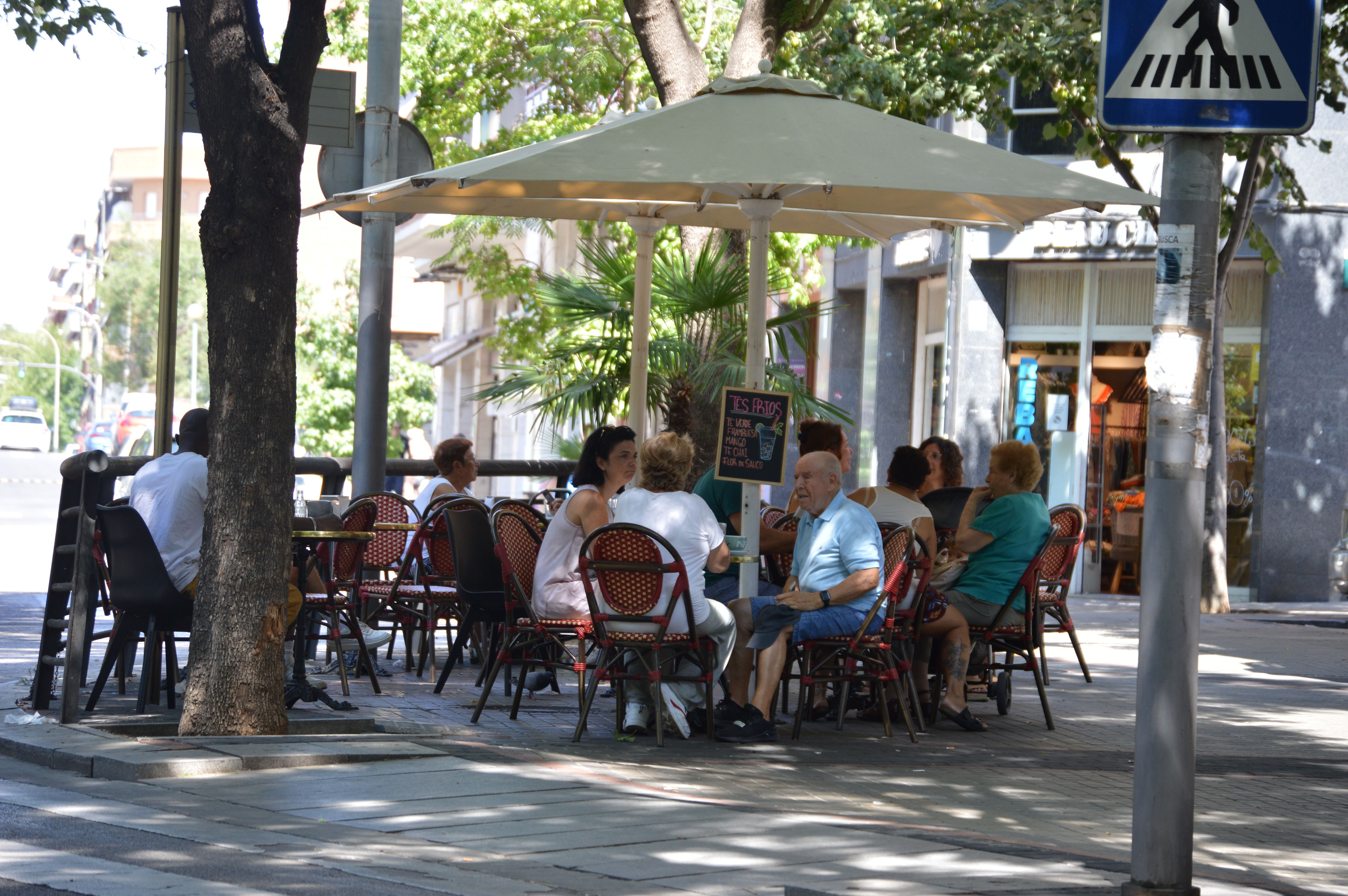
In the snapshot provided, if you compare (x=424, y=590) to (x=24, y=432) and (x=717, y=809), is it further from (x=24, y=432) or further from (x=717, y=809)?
(x=24, y=432)

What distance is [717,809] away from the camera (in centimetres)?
585

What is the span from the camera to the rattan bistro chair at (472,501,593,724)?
7891 mm

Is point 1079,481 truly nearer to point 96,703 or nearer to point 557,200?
point 557,200

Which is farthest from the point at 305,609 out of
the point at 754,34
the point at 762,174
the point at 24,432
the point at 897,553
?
the point at 24,432

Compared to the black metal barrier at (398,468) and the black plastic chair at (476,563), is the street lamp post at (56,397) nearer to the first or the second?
the black metal barrier at (398,468)

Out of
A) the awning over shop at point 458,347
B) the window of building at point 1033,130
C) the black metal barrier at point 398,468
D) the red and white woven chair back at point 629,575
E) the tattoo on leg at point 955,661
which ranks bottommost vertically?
the tattoo on leg at point 955,661

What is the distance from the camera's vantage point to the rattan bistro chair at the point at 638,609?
736 cm

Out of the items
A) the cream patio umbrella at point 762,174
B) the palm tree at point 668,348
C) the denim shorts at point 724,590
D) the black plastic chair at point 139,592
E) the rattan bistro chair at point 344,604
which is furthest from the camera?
the palm tree at point 668,348

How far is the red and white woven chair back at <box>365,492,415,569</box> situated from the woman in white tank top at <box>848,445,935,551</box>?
11.3ft

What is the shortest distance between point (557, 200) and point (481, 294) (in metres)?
15.5

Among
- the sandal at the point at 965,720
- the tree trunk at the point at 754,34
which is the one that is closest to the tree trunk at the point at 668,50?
the tree trunk at the point at 754,34

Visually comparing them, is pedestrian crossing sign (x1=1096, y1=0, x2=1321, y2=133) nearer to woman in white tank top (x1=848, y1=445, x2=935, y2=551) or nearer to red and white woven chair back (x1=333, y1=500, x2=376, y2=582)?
woman in white tank top (x1=848, y1=445, x2=935, y2=551)

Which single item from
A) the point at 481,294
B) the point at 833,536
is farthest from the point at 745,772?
the point at 481,294

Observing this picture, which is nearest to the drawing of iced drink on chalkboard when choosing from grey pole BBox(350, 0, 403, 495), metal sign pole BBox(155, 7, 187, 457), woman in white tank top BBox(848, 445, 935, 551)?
woman in white tank top BBox(848, 445, 935, 551)
